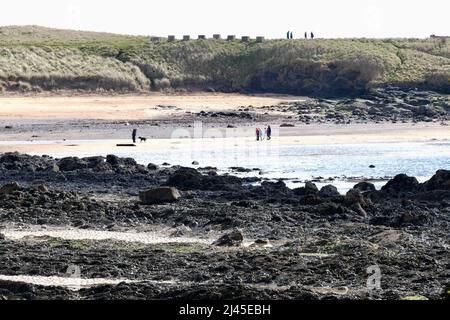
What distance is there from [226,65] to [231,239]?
71.3 m

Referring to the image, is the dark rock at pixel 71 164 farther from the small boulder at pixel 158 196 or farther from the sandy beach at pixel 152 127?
the small boulder at pixel 158 196

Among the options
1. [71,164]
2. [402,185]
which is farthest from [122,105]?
[402,185]

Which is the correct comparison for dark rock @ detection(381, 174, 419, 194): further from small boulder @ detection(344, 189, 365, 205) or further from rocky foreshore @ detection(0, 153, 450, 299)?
small boulder @ detection(344, 189, 365, 205)

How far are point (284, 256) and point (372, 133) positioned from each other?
3832 cm

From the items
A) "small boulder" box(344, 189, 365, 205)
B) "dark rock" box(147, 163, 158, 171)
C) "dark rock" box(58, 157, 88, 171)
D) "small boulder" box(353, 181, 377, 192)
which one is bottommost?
"dark rock" box(147, 163, 158, 171)

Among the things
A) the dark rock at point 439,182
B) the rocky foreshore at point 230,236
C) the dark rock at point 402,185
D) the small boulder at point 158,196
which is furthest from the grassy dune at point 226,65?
the small boulder at point 158,196

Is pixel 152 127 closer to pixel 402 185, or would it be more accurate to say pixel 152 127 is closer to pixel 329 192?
pixel 402 185

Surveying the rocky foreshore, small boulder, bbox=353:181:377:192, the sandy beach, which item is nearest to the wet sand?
the sandy beach

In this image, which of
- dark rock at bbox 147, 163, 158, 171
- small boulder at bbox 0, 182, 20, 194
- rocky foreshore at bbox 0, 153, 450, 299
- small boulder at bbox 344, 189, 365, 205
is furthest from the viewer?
dark rock at bbox 147, 163, 158, 171

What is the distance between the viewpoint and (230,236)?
23.2 m

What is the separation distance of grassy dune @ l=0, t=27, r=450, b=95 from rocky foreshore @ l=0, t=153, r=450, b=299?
1865 inches

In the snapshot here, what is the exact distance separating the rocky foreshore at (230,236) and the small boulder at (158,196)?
28 mm

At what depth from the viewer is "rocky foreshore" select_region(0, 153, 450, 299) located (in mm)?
17312

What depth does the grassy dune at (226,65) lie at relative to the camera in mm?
84188
